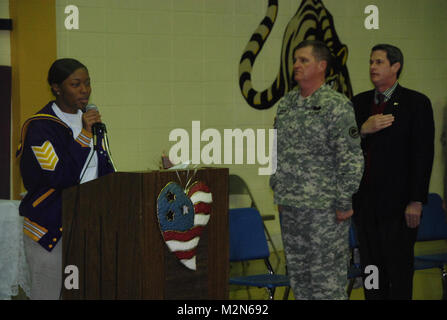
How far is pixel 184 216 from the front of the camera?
296 centimetres

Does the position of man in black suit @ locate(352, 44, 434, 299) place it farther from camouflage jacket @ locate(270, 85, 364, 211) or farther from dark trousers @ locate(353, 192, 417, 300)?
camouflage jacket @ locate(270, 85, 364, 211)

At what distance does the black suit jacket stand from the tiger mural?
324cm

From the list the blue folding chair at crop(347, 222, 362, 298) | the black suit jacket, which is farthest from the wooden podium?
the blue folding chair at crop(347, 222, 362, 298)

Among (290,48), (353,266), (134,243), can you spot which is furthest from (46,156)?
(290,48)

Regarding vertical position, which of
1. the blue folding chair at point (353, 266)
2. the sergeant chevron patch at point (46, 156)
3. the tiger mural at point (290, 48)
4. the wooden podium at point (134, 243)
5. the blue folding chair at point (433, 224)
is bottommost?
the blue folding chair at point (353, 266)

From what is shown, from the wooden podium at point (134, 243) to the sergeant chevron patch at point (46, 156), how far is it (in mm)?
216

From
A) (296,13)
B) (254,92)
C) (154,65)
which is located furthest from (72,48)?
(296,13)

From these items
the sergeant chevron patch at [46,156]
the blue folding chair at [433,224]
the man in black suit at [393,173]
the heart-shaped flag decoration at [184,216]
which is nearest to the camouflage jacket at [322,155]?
the man in black suit at [393,173]

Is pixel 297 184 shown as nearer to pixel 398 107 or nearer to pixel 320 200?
pixel 320 200

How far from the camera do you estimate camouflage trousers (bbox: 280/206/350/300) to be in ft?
13.2

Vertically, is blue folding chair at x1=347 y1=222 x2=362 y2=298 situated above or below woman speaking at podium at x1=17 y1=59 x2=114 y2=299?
below

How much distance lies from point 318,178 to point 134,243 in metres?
1.45

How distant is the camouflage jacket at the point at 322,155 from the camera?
3.97 m

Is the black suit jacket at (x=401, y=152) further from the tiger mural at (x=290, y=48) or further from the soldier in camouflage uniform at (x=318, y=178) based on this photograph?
the tiger mural at (x=290, y=48)
